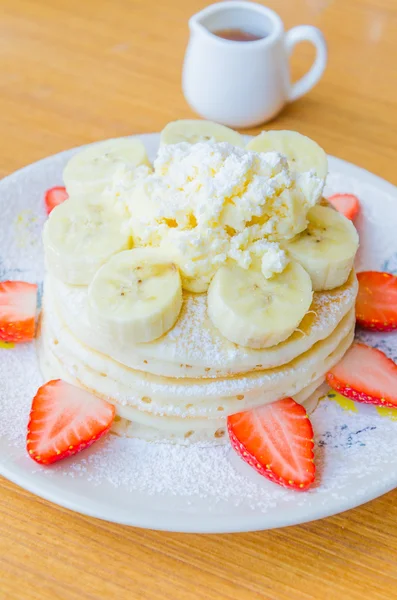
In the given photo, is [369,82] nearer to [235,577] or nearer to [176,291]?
[176,291]

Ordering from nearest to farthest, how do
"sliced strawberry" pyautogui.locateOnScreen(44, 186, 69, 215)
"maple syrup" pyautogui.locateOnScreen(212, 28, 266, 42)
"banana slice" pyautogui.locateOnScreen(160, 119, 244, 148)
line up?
1. "banana slice" pyautogui.locateOnScreen(160, 119, 244, 148)
2. "sliced strawberry" pyautogui.locateOnScreen(44, 186, 69, 215)
3. "maple syrup" pyautogui.locateOnScreen(212, 28, 266, 42)

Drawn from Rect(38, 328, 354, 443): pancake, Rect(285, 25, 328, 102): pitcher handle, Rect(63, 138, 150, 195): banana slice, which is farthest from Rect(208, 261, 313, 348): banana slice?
Rect(285, 25, 328, 102): pitcher handle

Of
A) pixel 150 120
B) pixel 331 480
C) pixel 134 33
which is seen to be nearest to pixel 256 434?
pixel 331 480

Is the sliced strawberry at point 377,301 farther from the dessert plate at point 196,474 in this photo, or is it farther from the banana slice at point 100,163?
the banana slice at point 100,163

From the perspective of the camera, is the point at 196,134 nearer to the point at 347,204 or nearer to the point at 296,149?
the point at 296,149

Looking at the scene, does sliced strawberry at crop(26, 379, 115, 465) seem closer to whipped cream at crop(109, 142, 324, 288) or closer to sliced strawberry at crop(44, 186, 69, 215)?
whipped cream at crop(109, 142, 324, 288)

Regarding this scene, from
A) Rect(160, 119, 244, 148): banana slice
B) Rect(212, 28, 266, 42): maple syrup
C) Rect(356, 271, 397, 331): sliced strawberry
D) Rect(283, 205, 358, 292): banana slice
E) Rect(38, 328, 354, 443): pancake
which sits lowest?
Rect(38, 328, 354, 443): pancake

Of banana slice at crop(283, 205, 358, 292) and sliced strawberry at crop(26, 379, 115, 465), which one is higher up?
banana slice at crop(283, 205, 358, 292)
